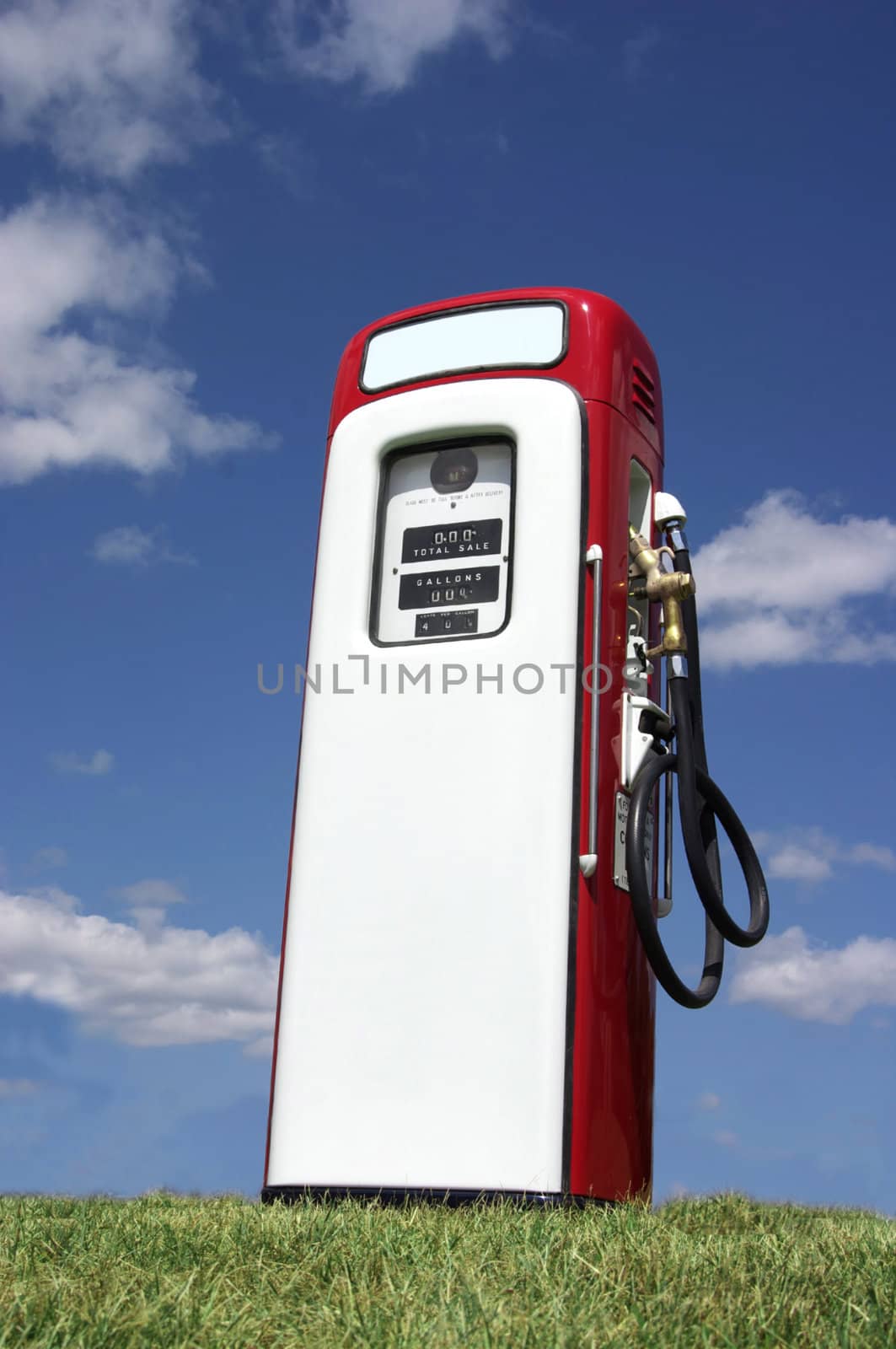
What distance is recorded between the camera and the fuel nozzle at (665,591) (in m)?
4.34

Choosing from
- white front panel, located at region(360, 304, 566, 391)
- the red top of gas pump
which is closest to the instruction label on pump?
the red top of gas pump

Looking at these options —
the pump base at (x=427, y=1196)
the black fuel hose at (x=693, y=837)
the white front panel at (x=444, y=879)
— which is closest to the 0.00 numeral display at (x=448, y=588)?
the white front panel at (x=444, y=879)

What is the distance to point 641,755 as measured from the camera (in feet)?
13.9

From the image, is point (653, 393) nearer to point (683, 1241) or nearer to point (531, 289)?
point (531, 289)

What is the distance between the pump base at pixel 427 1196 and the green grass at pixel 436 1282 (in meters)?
0.25

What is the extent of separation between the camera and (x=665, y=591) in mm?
4352

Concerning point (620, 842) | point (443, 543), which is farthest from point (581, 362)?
point (620, 842)

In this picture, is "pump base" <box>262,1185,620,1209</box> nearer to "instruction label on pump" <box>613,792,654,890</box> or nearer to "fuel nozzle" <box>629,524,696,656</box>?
"instruction label on pump" <box>613,792,654,890</box>

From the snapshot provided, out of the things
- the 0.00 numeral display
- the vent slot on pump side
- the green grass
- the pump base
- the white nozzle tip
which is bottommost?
the green grass

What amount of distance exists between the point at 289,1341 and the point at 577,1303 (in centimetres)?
47

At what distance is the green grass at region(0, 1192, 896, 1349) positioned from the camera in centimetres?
210

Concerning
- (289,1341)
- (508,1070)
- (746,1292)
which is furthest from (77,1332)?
(508,1070)

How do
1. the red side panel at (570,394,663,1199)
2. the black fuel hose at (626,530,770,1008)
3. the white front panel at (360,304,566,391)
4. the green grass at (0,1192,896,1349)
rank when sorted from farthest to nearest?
the white front panel at (360,304,566,391), the black fuel hose at (626,530,770,1008), the red side panel at (570,394,663,1199), the green grass at (0,1192,896,1349)

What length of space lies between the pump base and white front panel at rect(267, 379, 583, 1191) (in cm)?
3
